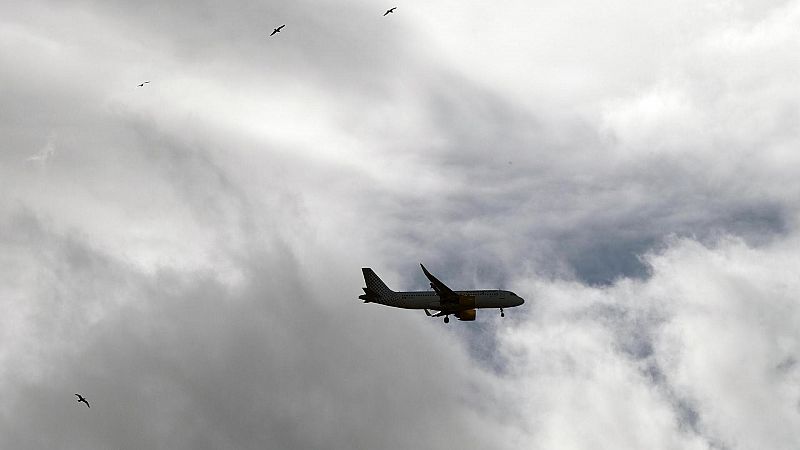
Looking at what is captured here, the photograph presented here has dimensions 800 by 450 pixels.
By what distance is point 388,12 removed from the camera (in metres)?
127

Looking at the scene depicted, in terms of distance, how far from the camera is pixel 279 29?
12200 cm

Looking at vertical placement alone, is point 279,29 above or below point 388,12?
below

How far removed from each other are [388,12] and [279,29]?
1836 cm
